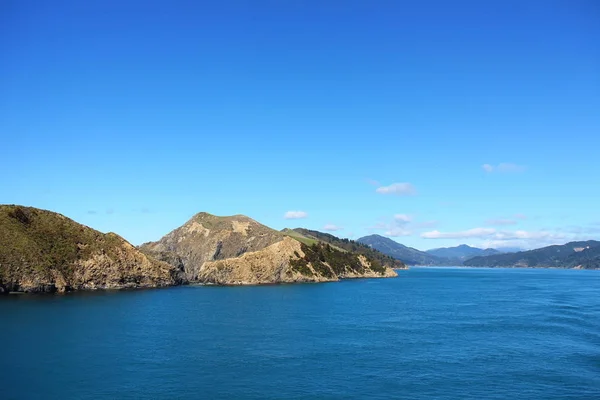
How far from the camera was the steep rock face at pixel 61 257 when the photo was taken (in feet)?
409

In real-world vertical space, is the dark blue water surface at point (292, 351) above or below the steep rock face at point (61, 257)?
below

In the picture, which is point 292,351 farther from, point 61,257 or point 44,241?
point 44,241

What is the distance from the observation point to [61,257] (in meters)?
135

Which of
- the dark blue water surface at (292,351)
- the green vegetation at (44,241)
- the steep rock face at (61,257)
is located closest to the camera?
the dark blue water surface at (292,351)

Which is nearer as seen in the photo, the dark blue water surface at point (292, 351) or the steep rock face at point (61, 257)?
the dark blue water surface at point (292, 351)

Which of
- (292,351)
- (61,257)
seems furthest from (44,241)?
(292,351)

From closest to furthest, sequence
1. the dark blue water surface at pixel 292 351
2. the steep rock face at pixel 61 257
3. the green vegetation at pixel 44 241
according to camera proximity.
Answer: the dark blue water surface at pixel 292 351 < the steep rock face at pixel 61 257 < the green vegetation at pixel 44 241

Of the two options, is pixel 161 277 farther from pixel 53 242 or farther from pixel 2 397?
pixel 2 397

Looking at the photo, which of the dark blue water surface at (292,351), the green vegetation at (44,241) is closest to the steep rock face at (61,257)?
the green vegetation at (44,241)

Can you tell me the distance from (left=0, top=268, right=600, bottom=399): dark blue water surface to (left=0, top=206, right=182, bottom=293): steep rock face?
15458 mm

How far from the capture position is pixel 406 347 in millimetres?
66562

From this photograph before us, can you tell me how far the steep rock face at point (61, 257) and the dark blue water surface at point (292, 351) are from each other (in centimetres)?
1546

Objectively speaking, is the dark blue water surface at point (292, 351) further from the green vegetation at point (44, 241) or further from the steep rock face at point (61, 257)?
the green vegetation at point (44, 241)

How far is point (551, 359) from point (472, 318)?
35819 mm
